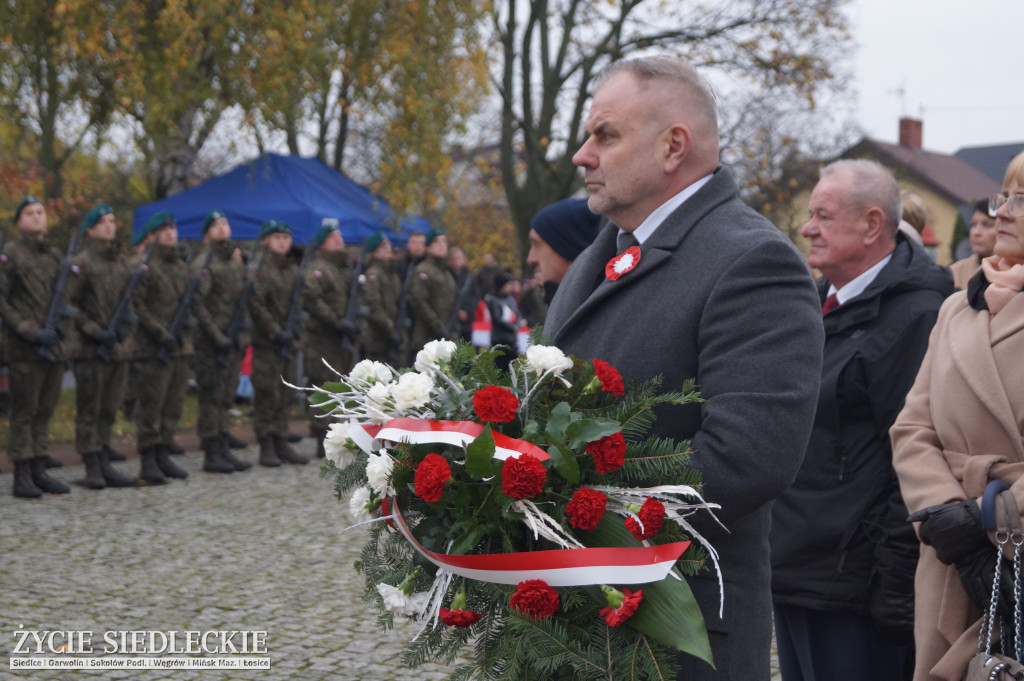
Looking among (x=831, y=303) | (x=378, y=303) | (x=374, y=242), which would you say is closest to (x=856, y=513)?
(x=831, y=303)

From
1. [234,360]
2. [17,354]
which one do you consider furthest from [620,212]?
[234,360]

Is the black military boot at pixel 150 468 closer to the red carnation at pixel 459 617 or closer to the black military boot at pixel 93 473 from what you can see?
the black military boot at pixel 93 473

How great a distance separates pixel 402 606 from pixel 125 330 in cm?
820

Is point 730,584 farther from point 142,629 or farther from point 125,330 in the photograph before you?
point 125,330

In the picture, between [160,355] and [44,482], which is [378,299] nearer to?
[160,355]

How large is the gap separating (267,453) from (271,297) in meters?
1.60

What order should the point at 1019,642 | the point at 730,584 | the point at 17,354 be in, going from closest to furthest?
the point at 730,584, the point at 1019,642, the point at 17,354

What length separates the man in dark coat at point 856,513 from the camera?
3.13m

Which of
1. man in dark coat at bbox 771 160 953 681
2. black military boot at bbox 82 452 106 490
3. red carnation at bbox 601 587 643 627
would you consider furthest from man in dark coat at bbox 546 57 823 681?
black military boot at bbox 82 452 106 490

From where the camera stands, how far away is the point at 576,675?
2.02m

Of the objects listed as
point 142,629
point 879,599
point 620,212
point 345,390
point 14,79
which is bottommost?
point 142,629

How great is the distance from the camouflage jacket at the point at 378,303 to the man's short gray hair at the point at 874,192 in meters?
→ 9.06

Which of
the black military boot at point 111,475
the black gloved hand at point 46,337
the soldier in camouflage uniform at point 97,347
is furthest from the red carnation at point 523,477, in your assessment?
the black military boot at point 111,475

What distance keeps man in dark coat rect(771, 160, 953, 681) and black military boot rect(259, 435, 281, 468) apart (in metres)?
8.22
